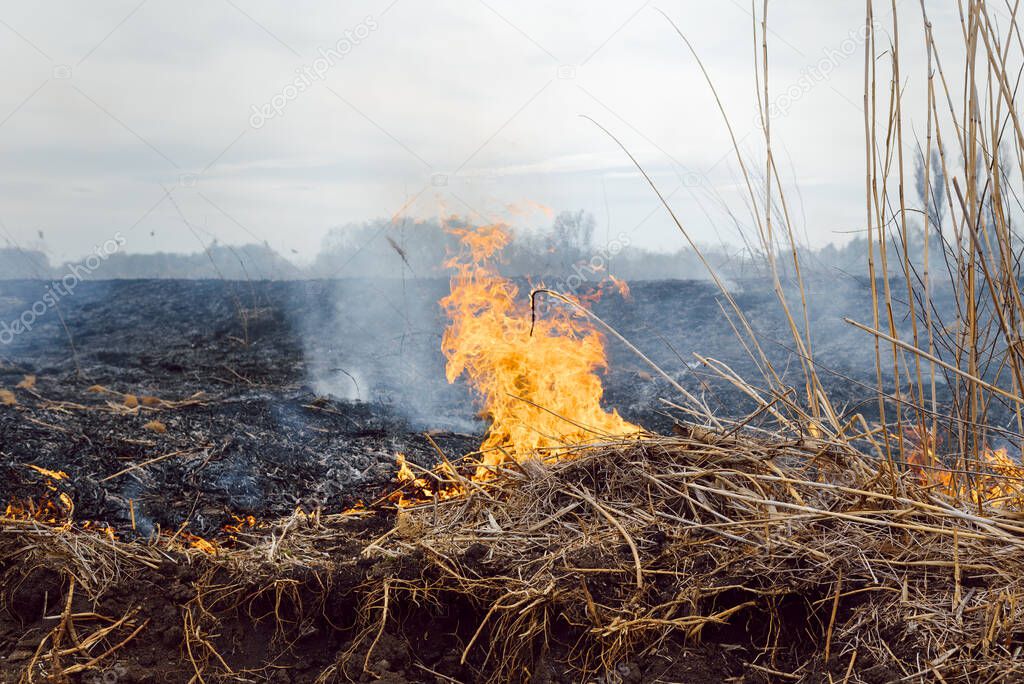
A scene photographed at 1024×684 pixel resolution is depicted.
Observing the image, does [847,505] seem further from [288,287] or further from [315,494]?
[288,287]

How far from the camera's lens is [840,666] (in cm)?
188

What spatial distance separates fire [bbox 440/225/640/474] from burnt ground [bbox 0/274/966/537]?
0.53 m

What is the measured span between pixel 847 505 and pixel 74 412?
4405 millimetres

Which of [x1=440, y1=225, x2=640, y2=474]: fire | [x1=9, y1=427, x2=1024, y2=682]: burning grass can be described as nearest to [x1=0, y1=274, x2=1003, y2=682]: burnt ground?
[x1=9, y1=427, x2=1024, y2=682]: burning grass

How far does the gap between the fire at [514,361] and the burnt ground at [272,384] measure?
0.53 meters

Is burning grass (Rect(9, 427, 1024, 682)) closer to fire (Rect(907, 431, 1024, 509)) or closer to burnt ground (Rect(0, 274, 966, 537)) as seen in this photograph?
fire (Rect(907, 431, 1024, 509))

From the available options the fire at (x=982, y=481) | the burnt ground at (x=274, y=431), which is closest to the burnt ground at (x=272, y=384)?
the burnt ground at (x=274, y=431)

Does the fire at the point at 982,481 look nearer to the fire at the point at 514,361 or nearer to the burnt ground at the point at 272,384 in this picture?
the burnt ground at the point at 272,384

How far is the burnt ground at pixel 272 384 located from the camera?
4098 millimetres

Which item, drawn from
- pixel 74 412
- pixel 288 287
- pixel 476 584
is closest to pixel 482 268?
pixel 74 412

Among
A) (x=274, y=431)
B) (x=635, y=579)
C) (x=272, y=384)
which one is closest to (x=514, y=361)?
(x=274, y=431)

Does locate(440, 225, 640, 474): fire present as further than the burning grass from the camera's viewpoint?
Yes

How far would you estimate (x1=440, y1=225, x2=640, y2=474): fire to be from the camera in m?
4.26

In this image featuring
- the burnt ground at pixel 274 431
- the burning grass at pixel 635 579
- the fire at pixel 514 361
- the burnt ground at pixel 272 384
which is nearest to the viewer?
the burning grass at pixel 635 579
